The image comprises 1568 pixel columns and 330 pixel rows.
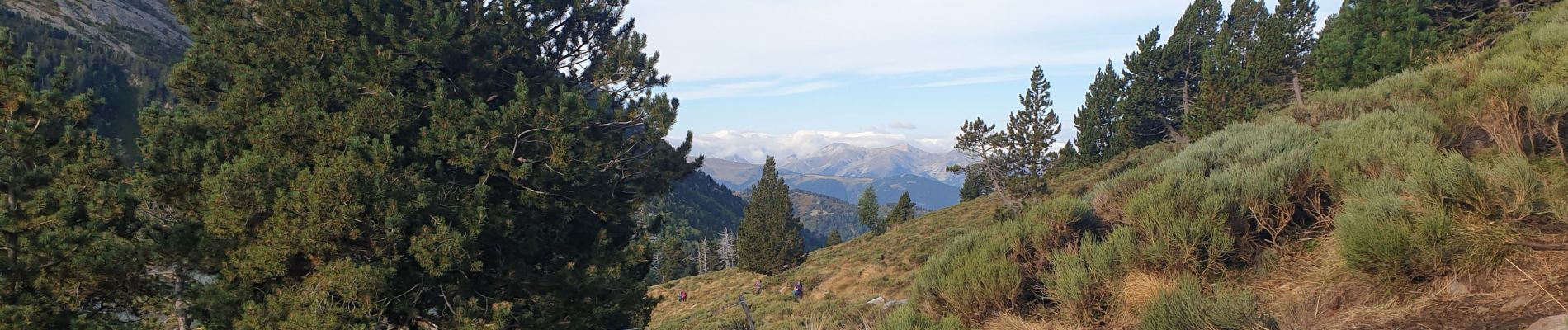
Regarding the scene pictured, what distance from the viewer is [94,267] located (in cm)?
671

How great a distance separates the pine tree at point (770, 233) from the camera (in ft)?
145

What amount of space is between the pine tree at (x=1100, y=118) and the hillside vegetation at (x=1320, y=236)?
4146 centimetres

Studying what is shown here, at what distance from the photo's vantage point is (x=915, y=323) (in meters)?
5.75

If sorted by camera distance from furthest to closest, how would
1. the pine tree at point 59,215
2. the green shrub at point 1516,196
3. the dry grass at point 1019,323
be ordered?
the pine tree at point 59,215
the dry grass at point 1019,323
the green shrub at point 1516,196

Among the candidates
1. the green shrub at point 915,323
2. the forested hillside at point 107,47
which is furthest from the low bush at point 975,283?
the forested hillside at point 107,47

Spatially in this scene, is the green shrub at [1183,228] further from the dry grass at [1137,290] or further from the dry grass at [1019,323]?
the dry grass at [1019,323]

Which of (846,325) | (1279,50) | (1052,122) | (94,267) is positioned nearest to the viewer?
(94,267)

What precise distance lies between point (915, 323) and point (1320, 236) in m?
3.87

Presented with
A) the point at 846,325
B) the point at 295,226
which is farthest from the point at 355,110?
the point at 846,325

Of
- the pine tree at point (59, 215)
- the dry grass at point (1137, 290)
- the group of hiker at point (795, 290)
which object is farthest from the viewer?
the group of hiker at point (795, 290)

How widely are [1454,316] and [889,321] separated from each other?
3.79 meters

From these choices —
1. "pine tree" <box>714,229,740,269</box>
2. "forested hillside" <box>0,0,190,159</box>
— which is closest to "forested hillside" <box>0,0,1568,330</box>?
"pine tree" <box>714,229,740,269</box>

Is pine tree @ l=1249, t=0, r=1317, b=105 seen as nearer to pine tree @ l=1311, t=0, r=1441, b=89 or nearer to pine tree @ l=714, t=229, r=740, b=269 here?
pine tree @ l=1311, t=0, r=1441, b=89

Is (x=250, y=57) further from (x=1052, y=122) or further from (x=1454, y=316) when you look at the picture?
(x=1052, y=122)
